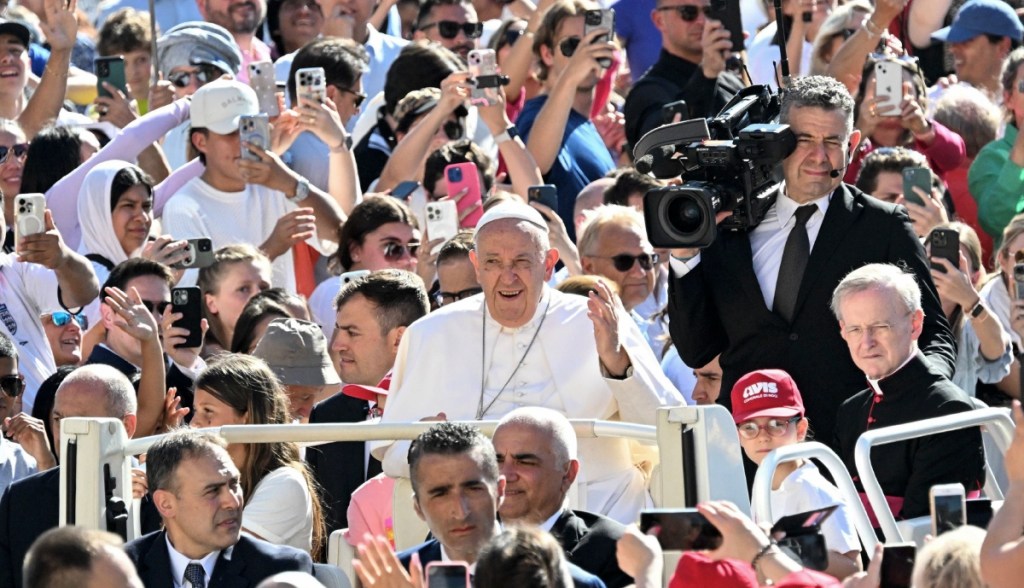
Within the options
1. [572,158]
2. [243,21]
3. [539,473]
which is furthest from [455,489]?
[243,21]

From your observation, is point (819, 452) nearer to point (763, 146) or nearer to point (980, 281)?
point (763, 146)

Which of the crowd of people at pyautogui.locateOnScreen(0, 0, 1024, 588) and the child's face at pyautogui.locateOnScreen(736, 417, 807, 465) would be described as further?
the child's face at pyautogui.locateOnScreen(736, 417, 807, 465)

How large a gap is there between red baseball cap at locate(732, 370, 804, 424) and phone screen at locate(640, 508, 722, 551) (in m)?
Result: 2.02

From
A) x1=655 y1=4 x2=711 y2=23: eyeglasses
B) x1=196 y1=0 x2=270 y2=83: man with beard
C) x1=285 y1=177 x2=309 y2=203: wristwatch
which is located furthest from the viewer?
x1=196 y1=0 x2=270 y2=83: man with beard

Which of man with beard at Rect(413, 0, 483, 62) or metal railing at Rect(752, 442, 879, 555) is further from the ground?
man with beard at Rect(413, 0, 483, 62)

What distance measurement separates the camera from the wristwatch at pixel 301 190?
10430 mm

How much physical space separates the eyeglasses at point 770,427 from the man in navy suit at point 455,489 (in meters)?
1.38

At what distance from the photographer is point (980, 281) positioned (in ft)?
31.7

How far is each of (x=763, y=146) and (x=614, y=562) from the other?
179 cm

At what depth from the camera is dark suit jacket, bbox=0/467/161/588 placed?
7293 mm

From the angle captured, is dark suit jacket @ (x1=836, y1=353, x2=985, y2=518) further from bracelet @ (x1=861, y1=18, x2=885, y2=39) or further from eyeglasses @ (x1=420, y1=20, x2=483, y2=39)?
eyeglasses @ (x1=420, y1=20, x2=483, y2=39)

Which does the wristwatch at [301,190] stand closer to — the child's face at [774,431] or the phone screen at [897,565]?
the child's face at [774,431]

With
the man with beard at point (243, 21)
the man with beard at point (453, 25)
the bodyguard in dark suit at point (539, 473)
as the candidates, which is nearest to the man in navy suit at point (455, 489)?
the bodyguard in dark suit at point (539, 473)

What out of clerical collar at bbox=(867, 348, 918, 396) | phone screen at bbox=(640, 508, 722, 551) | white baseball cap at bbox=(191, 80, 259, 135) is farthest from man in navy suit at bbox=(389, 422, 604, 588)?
white baseball cap at bbox=(191, 80, 259, 135)
